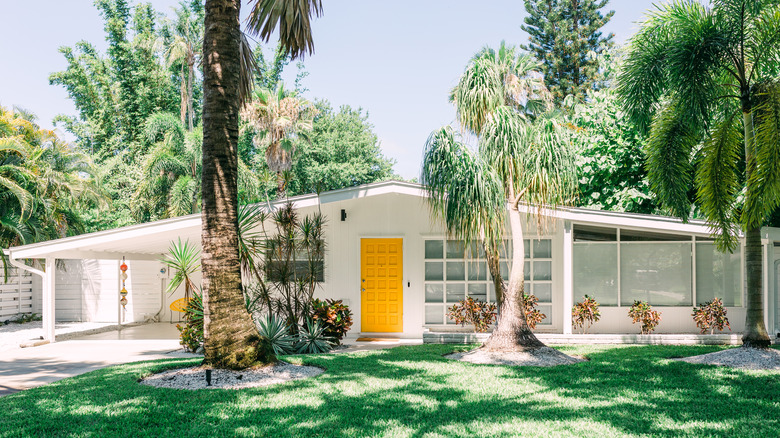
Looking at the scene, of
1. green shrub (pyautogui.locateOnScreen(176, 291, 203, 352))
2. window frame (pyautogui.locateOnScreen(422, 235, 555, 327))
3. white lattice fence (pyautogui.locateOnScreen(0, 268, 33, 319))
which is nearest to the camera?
green shrub (pyautogui.locateOnScreen(176, 291, 203, 352))

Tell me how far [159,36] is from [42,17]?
16.4ft

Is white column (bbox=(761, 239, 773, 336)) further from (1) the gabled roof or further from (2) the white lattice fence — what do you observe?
(2) the white lattice fence

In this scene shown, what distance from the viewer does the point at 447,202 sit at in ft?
27.9

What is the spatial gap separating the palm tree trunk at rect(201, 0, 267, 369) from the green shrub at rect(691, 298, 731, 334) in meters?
8.53

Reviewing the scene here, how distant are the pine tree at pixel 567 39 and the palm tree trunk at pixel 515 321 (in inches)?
804

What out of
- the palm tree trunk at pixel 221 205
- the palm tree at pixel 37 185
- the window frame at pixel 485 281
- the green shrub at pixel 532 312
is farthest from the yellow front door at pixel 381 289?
the palm tree at pixel 37 185

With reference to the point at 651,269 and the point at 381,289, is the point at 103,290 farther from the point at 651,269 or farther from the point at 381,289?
the point at 651,269

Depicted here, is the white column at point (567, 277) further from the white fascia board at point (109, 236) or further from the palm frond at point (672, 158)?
the white fascia board at point (109, 236)

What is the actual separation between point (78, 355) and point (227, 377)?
459 centimetres

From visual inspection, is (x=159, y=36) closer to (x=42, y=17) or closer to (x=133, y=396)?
(x=42, y=17)

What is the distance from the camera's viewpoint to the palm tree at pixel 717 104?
303 inches

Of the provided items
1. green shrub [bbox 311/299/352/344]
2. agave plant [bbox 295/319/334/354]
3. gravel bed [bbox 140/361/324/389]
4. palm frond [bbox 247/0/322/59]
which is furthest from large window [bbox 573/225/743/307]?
gravel bed [bbox 140/361/324/389]

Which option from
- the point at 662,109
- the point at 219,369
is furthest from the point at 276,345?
the point at 662,109

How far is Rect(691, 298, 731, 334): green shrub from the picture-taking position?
35.9 ft
